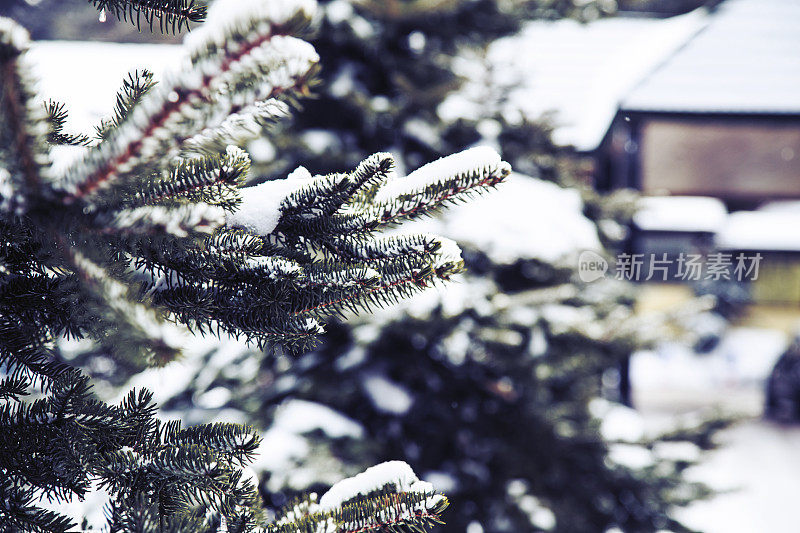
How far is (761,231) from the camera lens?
4.80 metres

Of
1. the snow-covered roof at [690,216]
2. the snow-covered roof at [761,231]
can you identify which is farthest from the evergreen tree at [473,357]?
the snow-covered roof at [761,231]

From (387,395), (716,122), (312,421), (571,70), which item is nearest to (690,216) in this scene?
(716,122)

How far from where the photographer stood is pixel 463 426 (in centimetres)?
192

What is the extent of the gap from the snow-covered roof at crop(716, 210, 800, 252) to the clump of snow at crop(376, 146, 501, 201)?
13.9 ft

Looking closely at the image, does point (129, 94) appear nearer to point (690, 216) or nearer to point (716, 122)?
point (716, 122)

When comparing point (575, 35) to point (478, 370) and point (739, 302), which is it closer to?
point (478, 370)

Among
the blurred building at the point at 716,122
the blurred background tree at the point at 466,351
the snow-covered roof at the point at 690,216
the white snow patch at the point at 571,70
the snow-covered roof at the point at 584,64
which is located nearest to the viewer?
the blurred background tree at the point at 466,351

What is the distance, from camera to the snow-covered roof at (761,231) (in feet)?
14.0

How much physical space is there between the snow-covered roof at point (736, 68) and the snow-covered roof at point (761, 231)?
1.25 metres

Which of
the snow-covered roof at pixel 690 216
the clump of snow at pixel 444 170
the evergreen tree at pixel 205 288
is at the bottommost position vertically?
the snow-covered roof at pixel 690 216

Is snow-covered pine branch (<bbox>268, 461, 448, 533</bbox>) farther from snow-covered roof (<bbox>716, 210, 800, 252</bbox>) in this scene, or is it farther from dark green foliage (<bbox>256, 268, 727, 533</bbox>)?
snow-covered roof (<bbox>716, 210, 800, 252</bbox>)

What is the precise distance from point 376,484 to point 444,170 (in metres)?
0.39

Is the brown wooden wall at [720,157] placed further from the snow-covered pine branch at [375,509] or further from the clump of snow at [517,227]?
the snow-covered pine branch at [375,509]

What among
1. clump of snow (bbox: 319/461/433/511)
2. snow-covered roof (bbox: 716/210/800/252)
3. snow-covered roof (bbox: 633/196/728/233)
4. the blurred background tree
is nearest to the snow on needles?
clump of snow (bbox: 319/461/433/511)
